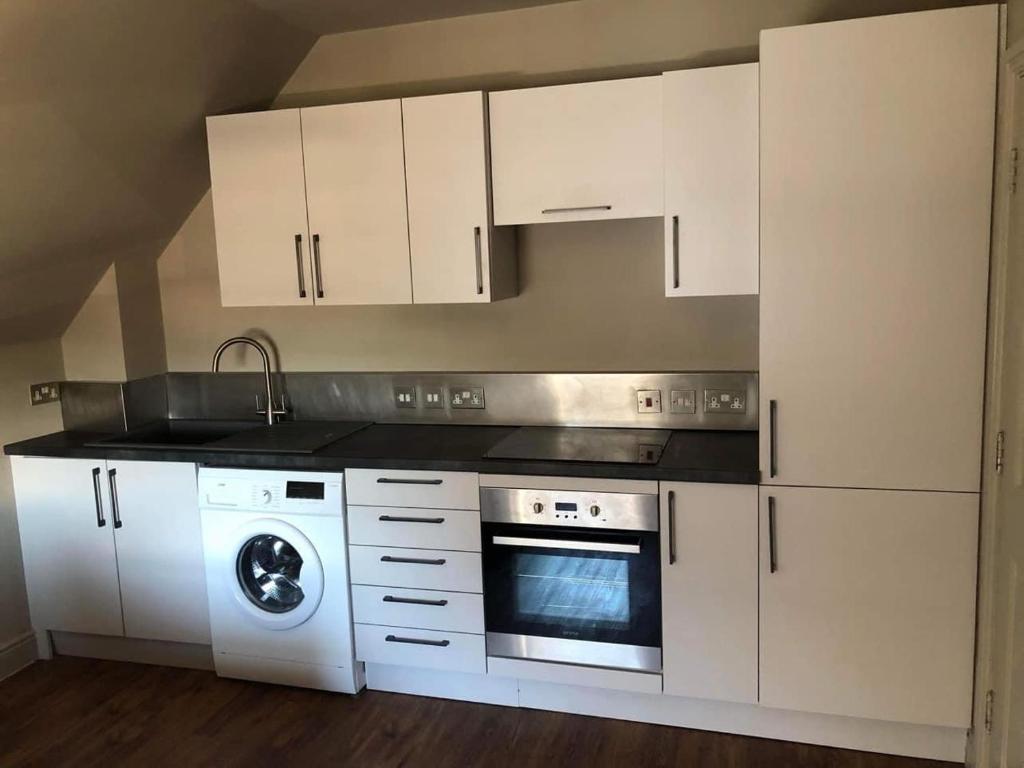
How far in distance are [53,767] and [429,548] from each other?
1.36m

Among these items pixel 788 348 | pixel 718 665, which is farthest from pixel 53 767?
pixel 788 348

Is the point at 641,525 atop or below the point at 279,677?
atop

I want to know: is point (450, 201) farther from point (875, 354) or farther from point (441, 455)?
point (875, 354)

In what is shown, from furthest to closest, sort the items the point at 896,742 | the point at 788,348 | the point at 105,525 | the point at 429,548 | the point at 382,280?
the point at 105,525
the point at 382,280
the point at 429,548
the point at 896,742
the point at 788,348

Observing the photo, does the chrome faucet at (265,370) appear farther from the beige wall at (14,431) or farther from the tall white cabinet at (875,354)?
the tall white cabinet at (875,354)

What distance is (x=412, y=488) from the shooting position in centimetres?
276

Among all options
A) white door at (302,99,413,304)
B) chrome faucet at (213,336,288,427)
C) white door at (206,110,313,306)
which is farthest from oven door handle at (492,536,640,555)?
chrome faucet at (213,336,288,427)

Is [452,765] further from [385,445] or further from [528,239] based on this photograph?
[528,239]

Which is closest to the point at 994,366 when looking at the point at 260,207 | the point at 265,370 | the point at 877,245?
the point at 877,245

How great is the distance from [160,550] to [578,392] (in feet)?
5.39

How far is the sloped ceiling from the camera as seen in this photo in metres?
2.29

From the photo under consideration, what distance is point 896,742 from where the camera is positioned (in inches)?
99.3

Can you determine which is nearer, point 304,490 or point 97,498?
point 304,490

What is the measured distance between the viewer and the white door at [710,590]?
8.12ft
